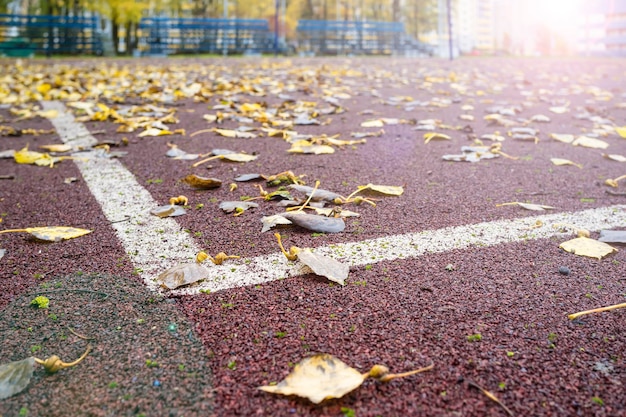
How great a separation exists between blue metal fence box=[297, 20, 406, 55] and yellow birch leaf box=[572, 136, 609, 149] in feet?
58.3

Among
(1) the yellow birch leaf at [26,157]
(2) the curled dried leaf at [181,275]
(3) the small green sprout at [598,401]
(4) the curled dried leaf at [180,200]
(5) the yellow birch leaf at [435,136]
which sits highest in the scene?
(5) the yellow birch leaf at [435,136]

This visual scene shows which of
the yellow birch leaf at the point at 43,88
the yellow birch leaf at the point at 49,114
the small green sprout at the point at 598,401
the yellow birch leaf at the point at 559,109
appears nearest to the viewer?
the small green sprout at the point at 598,401

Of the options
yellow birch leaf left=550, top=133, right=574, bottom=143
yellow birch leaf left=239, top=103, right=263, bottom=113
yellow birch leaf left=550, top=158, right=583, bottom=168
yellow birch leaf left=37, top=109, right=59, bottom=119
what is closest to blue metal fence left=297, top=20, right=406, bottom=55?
yellow birch leaf left=239, top=103, right=263, bottom=113

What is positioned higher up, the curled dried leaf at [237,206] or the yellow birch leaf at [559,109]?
the yellow birch leaf at [559,109]

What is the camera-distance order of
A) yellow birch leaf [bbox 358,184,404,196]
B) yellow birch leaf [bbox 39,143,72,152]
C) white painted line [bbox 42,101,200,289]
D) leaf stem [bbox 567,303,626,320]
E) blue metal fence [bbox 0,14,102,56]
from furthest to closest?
blue metal fence [bbox 0,14,102,56], yellow birch leaf [bbox 39,143,72,152], yellow birch leaf [bbox 358,184,404,196], white painted line [bbox 42,101,200,289], leaf stem [bbox 567,303,626,320]

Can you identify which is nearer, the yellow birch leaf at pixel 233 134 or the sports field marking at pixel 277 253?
the sports field marking at pixel 277 253

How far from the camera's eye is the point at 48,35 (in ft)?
52.4

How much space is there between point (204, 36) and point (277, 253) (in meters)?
18.8

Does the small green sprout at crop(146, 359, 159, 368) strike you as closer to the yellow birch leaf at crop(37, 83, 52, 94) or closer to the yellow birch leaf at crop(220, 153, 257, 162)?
the yellow birch leaf at crop(220, 153, 257, 162)

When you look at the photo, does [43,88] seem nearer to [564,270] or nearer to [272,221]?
[272,221]

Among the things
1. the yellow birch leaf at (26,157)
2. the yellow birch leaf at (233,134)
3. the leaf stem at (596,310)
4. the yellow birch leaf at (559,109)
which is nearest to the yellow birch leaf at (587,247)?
the leaf stem at (596,310)

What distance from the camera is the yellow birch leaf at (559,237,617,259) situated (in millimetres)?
1519

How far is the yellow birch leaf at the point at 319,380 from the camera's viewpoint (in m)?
0.92

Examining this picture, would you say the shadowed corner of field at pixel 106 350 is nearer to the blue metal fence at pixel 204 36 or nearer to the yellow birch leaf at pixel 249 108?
the yellow birch leaf at pixel 249 108
